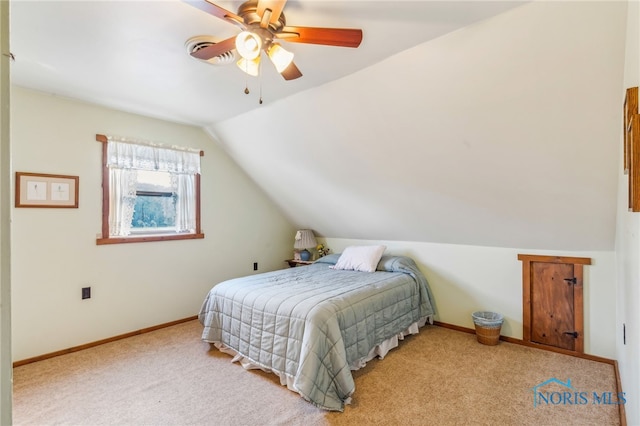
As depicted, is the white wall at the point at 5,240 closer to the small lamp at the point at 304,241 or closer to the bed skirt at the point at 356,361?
the bed skirt at the point at 356,361

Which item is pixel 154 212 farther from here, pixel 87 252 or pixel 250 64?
pixel 250 64

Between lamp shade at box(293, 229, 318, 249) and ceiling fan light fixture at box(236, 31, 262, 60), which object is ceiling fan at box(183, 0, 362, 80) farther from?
lamp shade at box(293, 229, 318, 249)

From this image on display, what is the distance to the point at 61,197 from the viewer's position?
2.91 metres

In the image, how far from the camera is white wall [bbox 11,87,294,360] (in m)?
2.74

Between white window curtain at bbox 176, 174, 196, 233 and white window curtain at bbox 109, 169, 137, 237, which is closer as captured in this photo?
white window curtain at bbox 109, 169, 137, 237

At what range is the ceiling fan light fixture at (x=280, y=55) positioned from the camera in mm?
1620

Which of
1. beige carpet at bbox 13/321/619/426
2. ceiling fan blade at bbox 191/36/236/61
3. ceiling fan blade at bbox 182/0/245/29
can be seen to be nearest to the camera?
ceiling fan blade at bbox 182/0/245/29

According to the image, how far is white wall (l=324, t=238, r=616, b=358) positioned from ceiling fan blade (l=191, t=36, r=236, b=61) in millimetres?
3004

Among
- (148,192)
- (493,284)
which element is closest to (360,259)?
(493,284)

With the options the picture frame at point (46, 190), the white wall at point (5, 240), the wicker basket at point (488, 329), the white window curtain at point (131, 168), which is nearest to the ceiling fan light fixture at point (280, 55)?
the white wall at point (5, 240)

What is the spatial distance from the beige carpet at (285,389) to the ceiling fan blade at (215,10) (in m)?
2.23

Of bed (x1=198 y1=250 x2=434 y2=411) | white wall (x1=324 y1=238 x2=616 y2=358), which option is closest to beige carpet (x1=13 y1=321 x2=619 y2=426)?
bed (x1=198 y1=250 x2=434 y2=411)

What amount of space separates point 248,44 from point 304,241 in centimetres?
343

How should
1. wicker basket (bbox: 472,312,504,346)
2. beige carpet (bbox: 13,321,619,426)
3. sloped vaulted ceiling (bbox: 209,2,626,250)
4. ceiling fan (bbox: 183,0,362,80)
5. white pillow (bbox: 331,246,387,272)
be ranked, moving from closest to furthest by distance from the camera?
1. ceiling fan (bbox: 183,0,362,80)
2. sloped vaulted ceiling (bbox: 209,2,626,250)
3. beige carpet (bbox: 13,321,619,426)
4. wicker basket (bbox: 472,312,504,346)
5. white pillow (bbox: 331,246,387,272)
